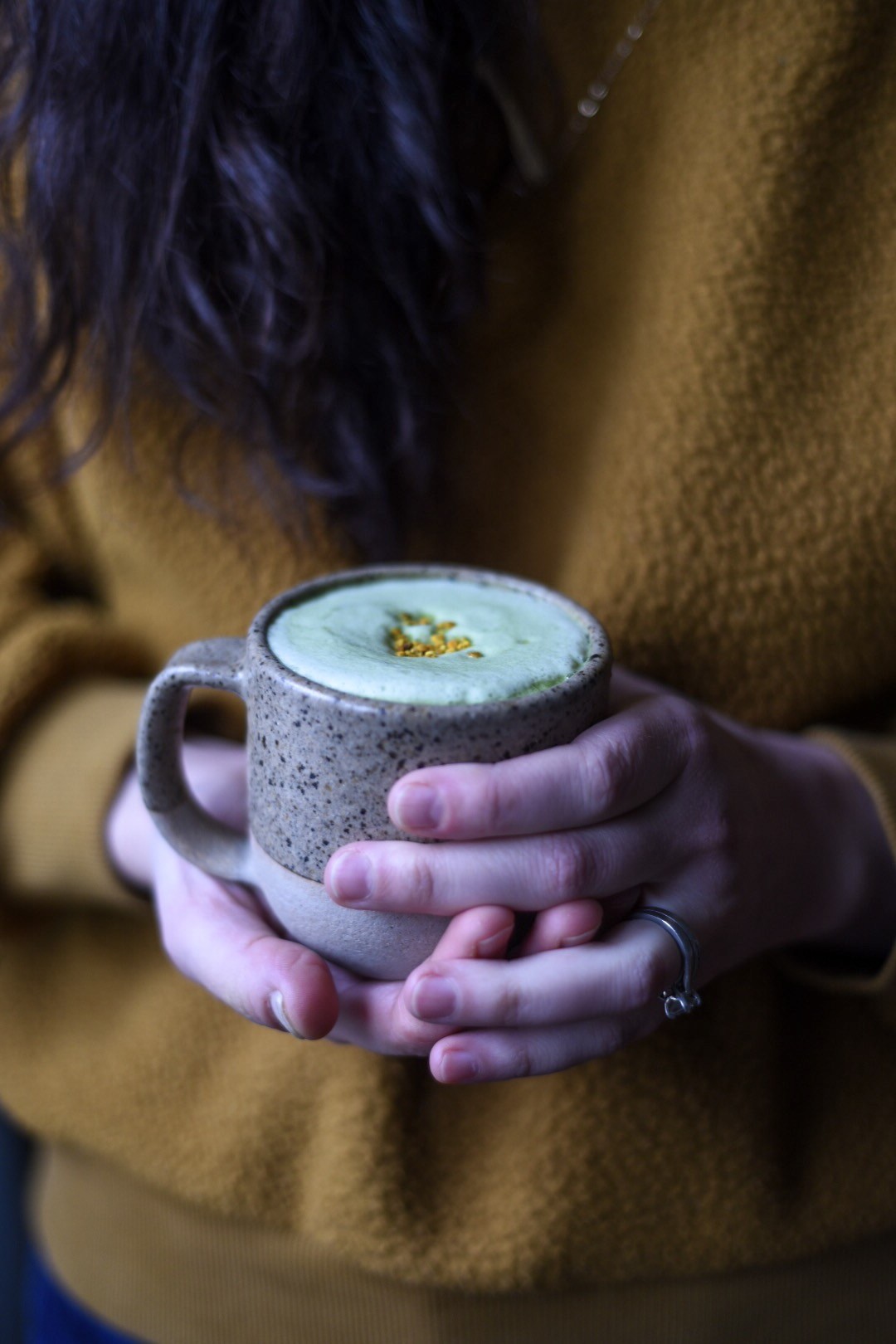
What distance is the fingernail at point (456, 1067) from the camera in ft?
1.61

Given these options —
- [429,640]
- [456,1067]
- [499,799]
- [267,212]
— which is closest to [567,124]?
[267,212]

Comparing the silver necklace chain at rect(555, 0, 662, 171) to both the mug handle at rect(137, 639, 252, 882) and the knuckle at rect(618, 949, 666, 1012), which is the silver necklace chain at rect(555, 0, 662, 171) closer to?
the mug handle at rect(137, 639, 252, 882)

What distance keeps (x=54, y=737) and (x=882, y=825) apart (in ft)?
2.08

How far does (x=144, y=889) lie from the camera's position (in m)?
0.80

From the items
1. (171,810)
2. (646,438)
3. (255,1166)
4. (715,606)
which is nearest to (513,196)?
(646,438)

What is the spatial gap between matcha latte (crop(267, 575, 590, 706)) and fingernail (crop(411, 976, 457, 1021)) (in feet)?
0.44

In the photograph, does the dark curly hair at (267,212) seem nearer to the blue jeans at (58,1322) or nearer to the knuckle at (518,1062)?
the knuckle at (518,1062)

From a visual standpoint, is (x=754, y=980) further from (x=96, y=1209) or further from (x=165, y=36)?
(x=165, y=36)

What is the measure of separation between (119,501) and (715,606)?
0.48 metres

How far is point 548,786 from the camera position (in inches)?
18.0

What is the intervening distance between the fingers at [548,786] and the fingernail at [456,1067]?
0.12 metres

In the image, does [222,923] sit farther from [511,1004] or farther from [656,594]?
[656,594]

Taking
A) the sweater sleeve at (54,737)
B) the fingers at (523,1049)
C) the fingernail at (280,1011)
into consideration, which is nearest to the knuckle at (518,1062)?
the fingers at (523,1049)

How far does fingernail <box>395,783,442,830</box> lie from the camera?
17.2 inches
